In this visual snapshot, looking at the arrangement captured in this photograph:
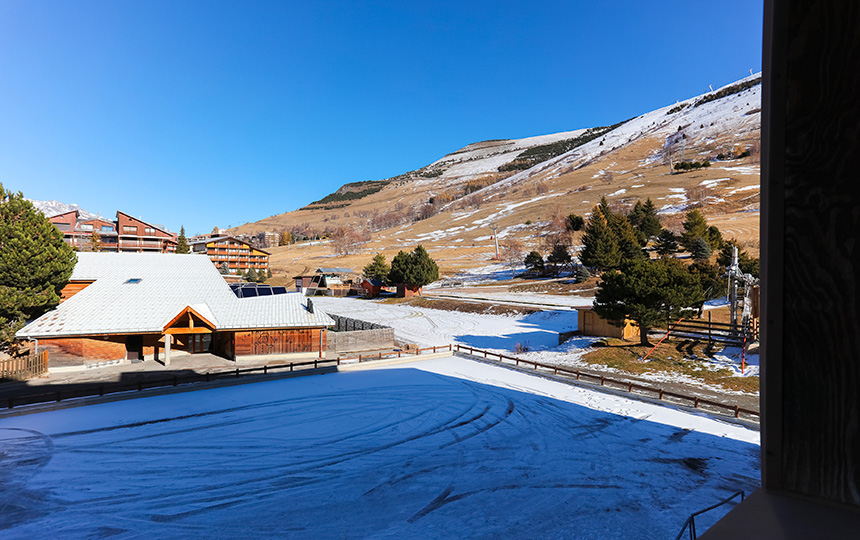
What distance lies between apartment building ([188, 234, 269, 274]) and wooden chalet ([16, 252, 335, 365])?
234 feet

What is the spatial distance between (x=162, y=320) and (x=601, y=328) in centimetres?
3121

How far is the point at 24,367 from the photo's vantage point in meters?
22.3

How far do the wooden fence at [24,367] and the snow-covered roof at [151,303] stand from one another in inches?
49.5

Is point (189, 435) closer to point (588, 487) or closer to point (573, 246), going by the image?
point (588, 487)

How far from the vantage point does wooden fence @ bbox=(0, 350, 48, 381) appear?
71.4 ft

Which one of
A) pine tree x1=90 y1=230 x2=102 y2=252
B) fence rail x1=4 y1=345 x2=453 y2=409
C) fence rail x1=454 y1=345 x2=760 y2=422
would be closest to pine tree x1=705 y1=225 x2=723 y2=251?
fence rail x1=454 y1=345 x2=760 y2=422

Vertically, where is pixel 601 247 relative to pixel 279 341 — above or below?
above

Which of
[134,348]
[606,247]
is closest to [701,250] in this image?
[606,247]

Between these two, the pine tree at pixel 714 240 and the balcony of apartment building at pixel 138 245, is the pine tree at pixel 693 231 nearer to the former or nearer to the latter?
the pine tree at pixel 714 240

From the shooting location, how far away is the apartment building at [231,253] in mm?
101225

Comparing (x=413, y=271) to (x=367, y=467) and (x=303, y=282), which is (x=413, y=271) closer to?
(x=303, y=282)

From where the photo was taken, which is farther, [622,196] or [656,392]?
[622,196]

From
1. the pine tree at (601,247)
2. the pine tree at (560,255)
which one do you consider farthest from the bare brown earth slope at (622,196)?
the pine tree at (560,255)

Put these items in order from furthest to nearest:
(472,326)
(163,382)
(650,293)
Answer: (472,326) → (650,293) → (163,382)
